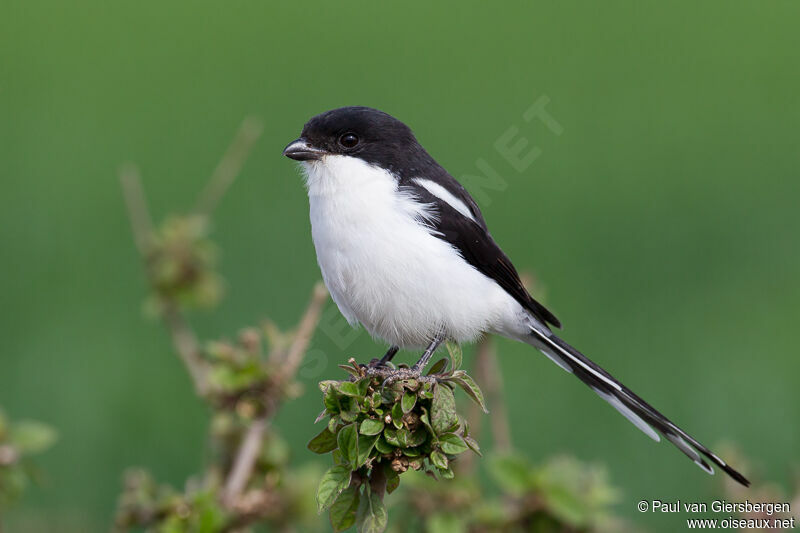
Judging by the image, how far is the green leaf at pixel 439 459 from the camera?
2609 mm

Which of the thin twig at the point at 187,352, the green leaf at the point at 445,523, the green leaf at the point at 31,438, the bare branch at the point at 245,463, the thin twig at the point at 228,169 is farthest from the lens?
the thin twig at the point at 228,169

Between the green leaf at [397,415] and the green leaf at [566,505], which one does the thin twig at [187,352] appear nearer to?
the green leaf at [397,415]

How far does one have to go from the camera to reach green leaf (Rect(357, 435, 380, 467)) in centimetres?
257

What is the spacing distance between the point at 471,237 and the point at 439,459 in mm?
1534

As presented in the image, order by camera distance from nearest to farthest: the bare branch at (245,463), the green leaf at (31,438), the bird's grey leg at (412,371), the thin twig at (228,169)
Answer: the bird's grey leg at (412,371)
the bare branch at (245,463)
the green leaf at (31,438)
the thin twig at (228,169)

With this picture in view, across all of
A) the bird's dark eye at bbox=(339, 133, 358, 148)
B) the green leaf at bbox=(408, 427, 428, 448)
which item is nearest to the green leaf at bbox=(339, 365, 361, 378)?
the green leaf at bbox=(408, 427, 428, 448)

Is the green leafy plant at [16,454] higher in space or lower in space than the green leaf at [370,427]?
higher

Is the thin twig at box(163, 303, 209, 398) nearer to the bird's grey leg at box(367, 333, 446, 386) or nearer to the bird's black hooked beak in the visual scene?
the bird's grey leg at box(367, 333, 446, 386)

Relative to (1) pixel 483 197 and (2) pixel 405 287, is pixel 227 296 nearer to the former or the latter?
(1) pixel 483 197

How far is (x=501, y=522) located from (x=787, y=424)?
112 inches

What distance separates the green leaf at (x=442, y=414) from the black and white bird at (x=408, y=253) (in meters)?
1.04

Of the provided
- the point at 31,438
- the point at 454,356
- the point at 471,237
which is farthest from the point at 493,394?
the point at 31,438

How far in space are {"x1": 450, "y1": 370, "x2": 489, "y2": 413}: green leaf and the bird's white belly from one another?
0.98 m

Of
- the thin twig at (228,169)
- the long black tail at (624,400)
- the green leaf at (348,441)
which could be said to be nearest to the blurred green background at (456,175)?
the thin twig at (228,169)
